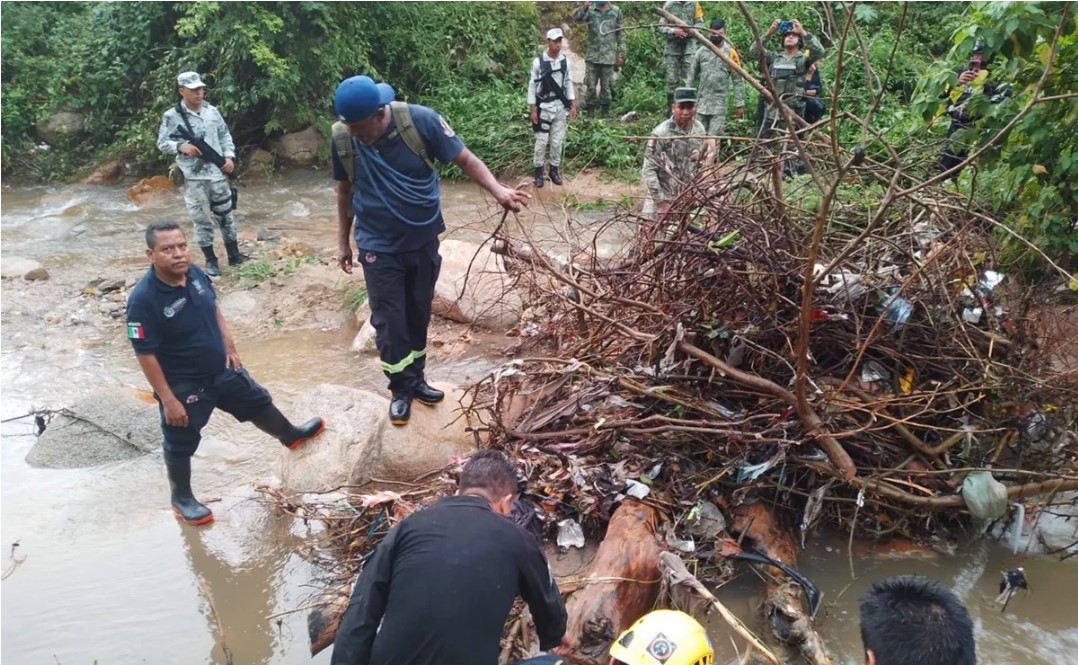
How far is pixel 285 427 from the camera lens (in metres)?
4.28

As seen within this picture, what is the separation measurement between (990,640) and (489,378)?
8.88 ft

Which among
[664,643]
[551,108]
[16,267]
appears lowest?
[16,267]

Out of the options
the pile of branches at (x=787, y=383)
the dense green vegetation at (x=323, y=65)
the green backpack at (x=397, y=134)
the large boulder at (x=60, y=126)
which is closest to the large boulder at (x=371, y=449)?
the pile of branches at (x=787, y=383)

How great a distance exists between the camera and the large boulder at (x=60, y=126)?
10.9 meters

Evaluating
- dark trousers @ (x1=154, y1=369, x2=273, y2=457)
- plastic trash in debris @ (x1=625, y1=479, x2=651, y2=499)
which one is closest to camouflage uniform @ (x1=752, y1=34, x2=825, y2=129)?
plastic trash in debris @ (x1=625, y1=479, x2=651, y2=499)

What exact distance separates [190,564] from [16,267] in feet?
17.8

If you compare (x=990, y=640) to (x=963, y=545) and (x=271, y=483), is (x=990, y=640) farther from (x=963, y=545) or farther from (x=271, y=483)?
(x=271, y=483)

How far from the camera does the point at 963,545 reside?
3873 mm

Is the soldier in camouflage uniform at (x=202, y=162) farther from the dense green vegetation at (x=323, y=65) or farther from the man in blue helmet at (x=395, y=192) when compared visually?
the man in blue helmet at (x=395, y=192)

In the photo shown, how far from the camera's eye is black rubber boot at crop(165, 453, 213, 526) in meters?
4.04

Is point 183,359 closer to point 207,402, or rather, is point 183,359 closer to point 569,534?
point 207,402

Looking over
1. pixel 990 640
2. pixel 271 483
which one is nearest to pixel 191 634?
pixel 271 483

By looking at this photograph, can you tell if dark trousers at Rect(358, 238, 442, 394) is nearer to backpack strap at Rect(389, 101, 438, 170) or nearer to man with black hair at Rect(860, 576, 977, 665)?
backpack strap at Rect(389, 101, 438, 170)

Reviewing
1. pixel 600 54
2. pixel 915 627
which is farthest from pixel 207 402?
pixel 600 54
